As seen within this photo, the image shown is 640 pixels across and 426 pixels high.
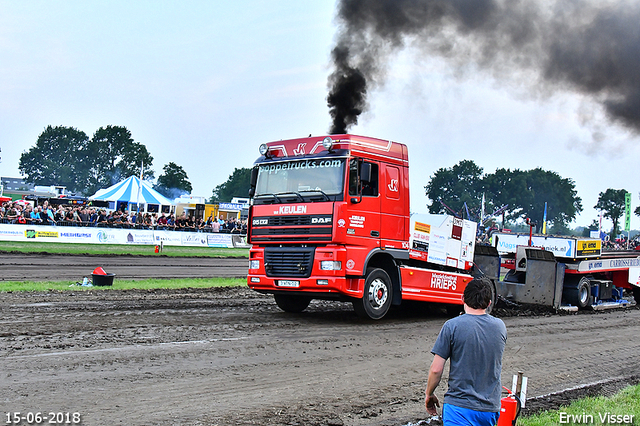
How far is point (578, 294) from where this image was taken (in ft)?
54.1

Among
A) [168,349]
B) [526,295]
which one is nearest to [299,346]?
[168,349]

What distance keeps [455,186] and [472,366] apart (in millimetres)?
105432

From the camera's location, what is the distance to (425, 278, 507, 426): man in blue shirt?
3.83 m

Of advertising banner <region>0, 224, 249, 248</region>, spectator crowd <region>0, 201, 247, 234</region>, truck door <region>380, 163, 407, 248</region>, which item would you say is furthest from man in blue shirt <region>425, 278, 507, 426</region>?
advertising banner <region>0, 224, 249, 248</region>

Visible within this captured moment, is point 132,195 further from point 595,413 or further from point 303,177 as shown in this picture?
point 595,413

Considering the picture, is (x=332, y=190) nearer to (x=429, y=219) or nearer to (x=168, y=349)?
(x=429, y=219)

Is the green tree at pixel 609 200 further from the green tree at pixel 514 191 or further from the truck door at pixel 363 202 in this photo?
the truck door at pixel 363 202

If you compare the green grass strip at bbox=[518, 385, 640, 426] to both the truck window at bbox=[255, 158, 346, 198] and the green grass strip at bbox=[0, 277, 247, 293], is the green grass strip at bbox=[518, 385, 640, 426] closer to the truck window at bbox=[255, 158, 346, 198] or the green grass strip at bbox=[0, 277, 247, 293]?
the truck window at bbox=[255, 158, 346, 198]

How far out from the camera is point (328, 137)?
1123 cm

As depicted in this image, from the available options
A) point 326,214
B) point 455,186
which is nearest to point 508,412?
point 326,214

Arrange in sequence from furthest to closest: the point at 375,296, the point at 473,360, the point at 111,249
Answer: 1. the point at 111,249
2. the point at 375,296
3. the point at 473,360

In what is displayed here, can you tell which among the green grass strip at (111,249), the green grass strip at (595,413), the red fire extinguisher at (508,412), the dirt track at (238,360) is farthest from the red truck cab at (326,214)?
the green grass strip at (111,249)

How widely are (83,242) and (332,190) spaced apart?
23157mm

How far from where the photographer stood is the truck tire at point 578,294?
16484 millimetres
